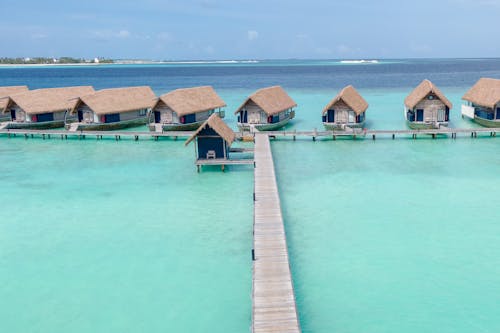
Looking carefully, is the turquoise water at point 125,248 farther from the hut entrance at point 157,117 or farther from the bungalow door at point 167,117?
the hut entrance at point 157,117

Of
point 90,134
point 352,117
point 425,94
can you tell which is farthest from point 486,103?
point 90,134

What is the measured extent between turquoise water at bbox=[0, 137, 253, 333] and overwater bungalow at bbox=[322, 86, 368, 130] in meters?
13.2

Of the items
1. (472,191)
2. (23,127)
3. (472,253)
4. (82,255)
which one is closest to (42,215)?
(82,255)

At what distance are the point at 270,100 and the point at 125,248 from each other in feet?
77.9

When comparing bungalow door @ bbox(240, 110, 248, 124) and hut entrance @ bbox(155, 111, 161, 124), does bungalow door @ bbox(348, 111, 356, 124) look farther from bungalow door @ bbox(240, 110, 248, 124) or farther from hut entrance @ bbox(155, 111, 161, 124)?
hut entrance @ bbox(155, 111, 161, 124)

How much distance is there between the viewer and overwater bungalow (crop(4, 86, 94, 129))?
3956 centimetres

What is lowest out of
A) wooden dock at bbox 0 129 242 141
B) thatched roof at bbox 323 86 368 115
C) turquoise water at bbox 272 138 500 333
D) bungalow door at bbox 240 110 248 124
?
turquoise water at bbox 272 138 500 333

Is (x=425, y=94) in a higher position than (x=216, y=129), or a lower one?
higher

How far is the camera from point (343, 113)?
119 ft

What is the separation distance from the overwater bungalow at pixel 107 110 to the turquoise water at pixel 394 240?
18013 millimetres

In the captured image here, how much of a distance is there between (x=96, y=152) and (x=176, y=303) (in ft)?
74.5

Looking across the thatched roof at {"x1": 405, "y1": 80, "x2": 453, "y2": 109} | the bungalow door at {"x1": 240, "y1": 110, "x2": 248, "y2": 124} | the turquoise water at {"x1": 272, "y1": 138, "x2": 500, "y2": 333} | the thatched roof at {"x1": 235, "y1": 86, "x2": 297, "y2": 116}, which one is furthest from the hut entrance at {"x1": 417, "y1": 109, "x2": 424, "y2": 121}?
the bungalow door at {"x1": 240, "y1": 110, "x2": 248, "y2": 124}

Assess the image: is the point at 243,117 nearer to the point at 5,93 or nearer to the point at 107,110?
the point at 107,110

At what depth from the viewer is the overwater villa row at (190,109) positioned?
36031 mm
